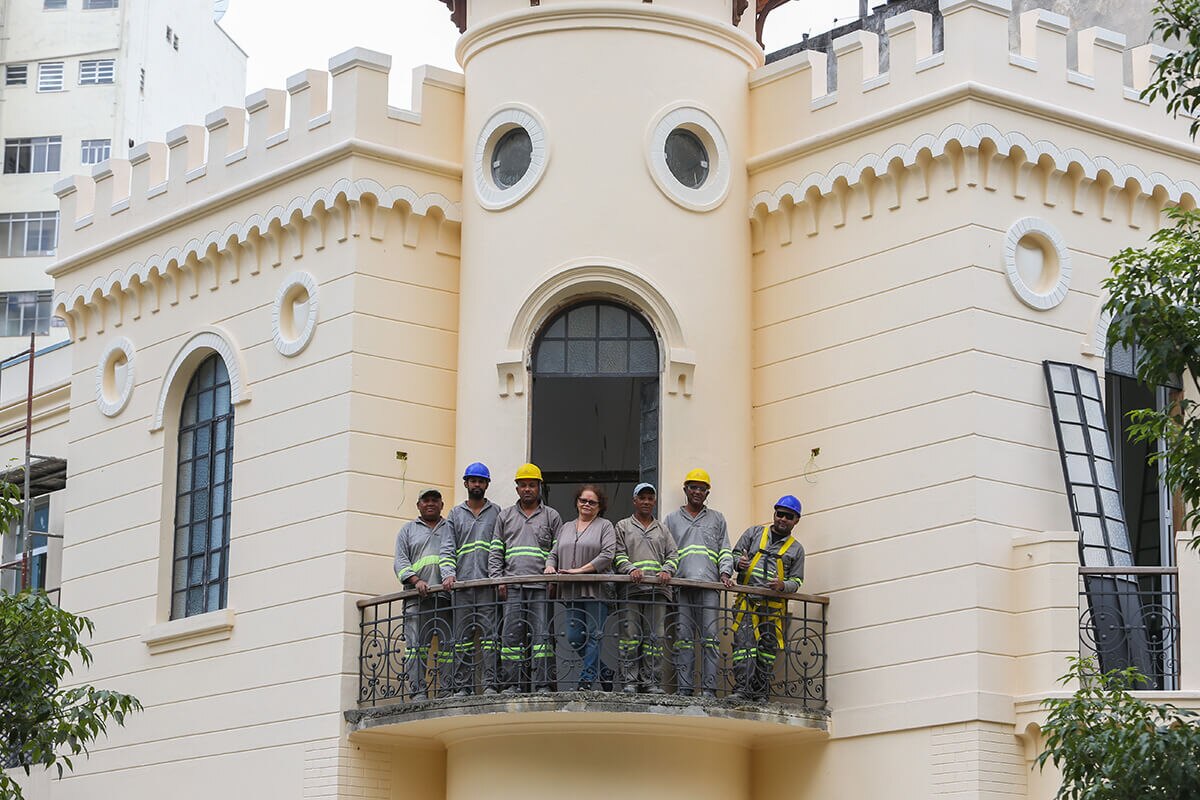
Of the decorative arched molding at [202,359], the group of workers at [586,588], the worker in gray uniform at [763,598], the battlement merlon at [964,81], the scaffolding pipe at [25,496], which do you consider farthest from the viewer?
the scaffolding pipe at [25,496]

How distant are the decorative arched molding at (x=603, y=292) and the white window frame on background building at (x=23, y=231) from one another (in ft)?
127

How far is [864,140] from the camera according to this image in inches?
901

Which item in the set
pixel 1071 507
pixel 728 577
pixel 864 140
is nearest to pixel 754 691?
pixel 728 577

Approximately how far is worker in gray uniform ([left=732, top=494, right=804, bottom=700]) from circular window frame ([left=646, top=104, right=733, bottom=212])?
3259mm

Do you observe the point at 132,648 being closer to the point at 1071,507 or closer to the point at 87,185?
the point at 87,185

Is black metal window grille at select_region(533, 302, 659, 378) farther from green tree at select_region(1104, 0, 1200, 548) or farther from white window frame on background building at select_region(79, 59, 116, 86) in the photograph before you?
white window frame on background building at select_region(79, 59, 116, 86)

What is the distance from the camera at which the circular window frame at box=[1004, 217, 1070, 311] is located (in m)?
22.1

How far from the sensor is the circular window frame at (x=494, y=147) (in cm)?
2362

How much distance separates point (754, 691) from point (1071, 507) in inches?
132

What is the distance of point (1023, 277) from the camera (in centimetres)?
2228

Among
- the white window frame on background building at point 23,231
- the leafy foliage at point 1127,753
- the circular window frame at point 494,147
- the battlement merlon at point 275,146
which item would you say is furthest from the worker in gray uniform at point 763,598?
the white window frame on background building at point 23,231

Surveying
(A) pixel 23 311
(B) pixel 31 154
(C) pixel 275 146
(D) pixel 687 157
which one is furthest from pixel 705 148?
(B) pixel 31 154

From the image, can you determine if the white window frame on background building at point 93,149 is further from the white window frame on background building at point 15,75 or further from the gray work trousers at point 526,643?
the gray work trousers at point 526,643

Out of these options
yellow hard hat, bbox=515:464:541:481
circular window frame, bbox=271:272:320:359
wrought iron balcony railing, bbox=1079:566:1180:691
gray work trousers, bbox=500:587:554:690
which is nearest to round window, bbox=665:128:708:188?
yellow hard hat, bbox=515:464:541:481
